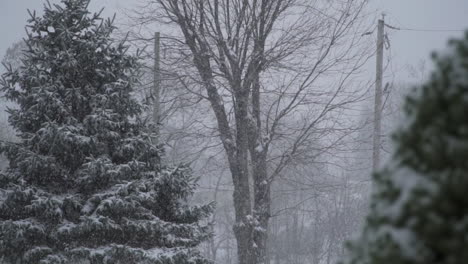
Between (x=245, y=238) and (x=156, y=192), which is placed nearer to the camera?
(x=156, y=192)

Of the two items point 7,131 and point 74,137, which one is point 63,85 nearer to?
point 74,137

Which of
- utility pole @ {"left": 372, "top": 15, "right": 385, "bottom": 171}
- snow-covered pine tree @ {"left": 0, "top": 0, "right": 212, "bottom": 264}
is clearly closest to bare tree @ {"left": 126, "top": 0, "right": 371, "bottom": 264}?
utility pole @ {"left": 372, "top": 15, "right": 385, "bottom": 171}

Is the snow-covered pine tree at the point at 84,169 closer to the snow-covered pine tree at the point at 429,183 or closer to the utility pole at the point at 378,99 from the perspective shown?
the utility pole at the point at 378,99

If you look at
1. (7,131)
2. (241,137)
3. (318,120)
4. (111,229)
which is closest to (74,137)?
(111,229)

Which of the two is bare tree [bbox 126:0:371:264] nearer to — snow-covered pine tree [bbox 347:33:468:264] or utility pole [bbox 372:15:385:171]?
utility pole [bbox 372:15:385:171]

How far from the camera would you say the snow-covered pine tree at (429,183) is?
1457 mm

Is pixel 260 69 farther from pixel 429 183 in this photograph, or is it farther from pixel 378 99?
pixel 429 183

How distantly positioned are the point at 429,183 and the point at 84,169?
577 centimetres

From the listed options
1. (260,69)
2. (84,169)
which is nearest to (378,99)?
(260,69)

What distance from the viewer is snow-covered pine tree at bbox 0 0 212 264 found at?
21.4 feet

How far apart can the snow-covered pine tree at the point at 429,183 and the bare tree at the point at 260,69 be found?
730 centimetres

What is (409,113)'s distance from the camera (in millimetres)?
1747

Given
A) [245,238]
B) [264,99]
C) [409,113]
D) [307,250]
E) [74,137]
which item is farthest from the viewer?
[307,250]

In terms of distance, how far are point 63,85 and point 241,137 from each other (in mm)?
3378
